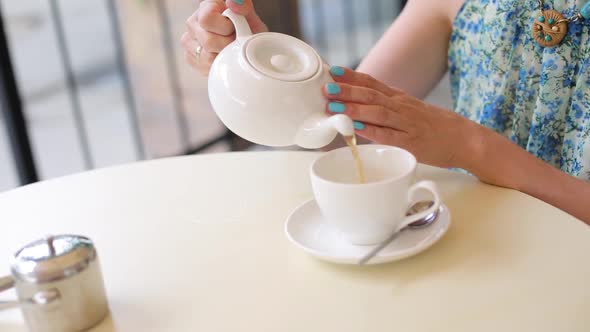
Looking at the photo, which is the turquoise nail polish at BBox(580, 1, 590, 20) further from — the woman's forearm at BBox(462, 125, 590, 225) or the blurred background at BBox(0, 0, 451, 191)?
the blurred background at BBox(0, 0, 451, 191)

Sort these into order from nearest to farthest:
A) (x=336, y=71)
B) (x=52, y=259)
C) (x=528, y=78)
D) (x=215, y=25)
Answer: (x=52, y=259), (x=336, y=71), (x=215, y=25), (x=528, y=78)

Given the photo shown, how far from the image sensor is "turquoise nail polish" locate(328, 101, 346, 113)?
0.77m

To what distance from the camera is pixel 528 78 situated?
113cm

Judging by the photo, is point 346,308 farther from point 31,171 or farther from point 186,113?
point 186,113

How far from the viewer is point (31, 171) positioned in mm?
1854

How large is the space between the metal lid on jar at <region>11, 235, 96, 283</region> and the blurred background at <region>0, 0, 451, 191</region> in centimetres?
185

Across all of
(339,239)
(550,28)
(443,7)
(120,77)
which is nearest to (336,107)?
(339,239)

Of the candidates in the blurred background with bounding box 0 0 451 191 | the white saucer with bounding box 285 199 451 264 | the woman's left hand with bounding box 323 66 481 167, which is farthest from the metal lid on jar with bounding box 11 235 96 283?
the blurred background with bounding box 0 0 451 191

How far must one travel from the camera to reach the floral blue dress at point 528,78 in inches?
41.9

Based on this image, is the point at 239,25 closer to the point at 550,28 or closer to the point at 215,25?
the point at 215,25

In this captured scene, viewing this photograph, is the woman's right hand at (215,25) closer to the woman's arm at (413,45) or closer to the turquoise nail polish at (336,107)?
the turquoise nail polish at (336,107)

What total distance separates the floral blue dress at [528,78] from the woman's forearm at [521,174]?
20 cm

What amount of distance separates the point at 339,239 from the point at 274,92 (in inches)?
7.0

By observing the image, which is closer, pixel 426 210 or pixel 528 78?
pixel 426 210
